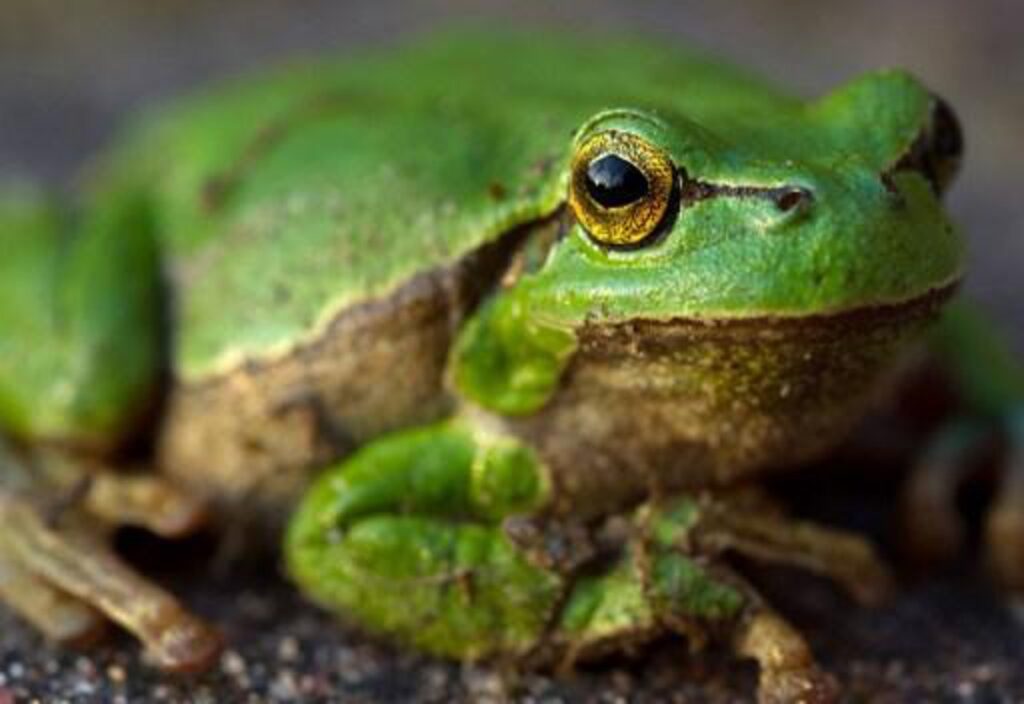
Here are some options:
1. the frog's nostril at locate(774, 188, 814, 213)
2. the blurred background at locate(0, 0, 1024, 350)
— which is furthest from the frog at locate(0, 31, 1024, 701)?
the blurred background at locate(0, 0, 1024, 350)

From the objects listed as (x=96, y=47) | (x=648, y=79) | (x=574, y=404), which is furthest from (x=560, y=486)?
(x=96, y=47)

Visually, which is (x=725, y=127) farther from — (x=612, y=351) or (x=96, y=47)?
(x=96, y=47)

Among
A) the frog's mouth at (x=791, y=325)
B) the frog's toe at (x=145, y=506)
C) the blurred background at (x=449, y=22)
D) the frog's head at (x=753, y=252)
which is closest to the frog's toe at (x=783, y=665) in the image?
the frog's head at (x=753, y=252)

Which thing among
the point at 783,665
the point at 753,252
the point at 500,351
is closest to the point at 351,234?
the point at 500,351

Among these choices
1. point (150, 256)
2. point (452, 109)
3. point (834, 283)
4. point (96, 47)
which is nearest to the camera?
point (834, 283)

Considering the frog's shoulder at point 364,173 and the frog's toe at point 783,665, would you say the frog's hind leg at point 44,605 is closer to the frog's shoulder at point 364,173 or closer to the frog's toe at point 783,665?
the frog's shoulder at point 364,173

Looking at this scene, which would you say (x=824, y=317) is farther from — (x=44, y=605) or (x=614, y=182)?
(x=44, y=605)

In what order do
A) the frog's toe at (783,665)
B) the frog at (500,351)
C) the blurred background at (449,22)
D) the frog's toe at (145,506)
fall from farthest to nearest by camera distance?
1. the blurred background at (449,22)
2. the frog's toe at (145,506)
3. the frog's toe at (783,665)
4. the frog at (500,351)
